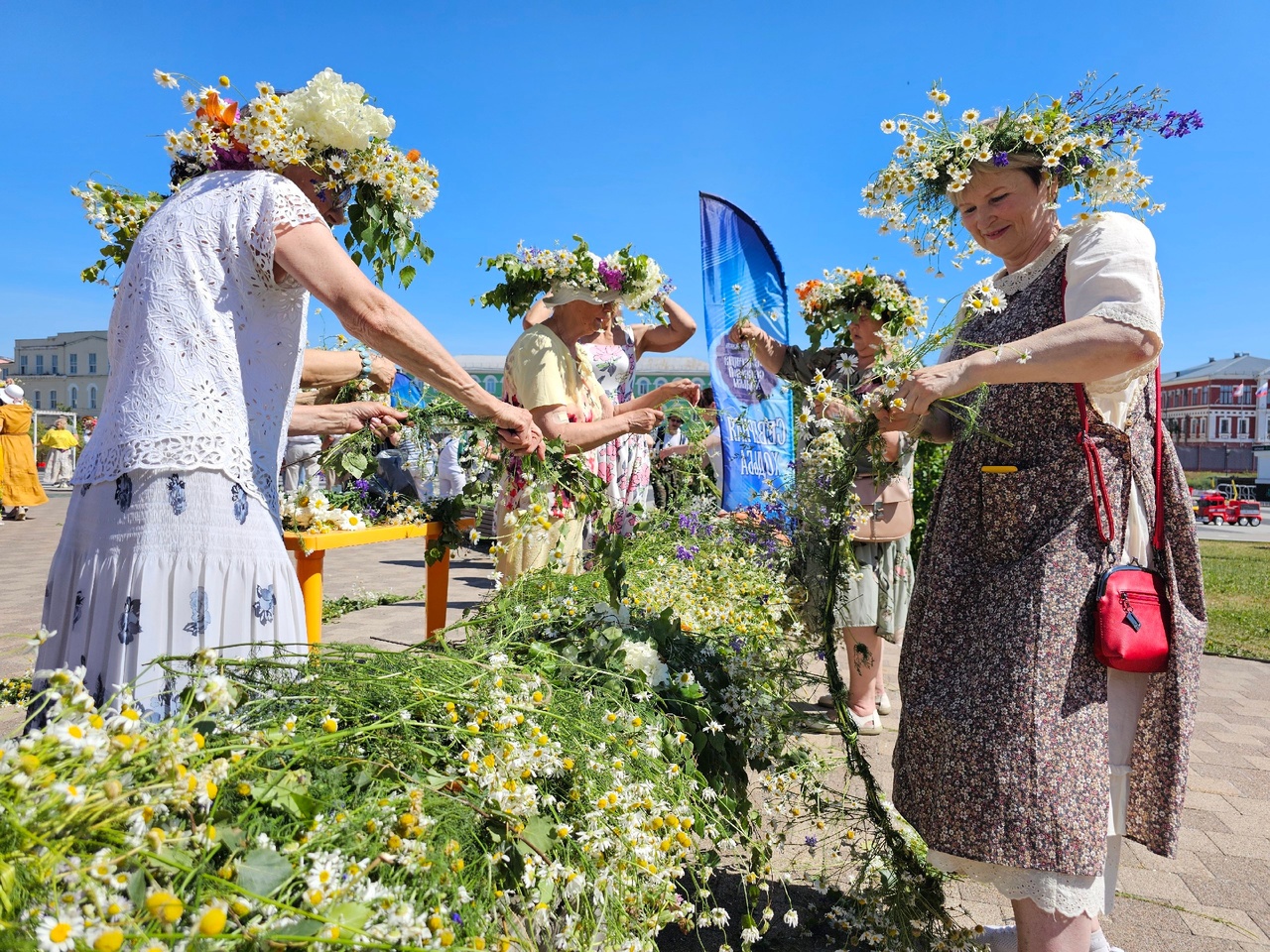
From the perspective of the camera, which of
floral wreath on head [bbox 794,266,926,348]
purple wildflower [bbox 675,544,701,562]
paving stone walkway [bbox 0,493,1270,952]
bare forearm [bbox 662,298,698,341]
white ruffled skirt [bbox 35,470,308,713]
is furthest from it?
bare forearm [bbox 662,298,698,341]

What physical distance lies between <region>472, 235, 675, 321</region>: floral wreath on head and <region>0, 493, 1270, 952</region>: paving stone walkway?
138 centimetres

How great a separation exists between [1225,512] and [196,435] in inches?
1252

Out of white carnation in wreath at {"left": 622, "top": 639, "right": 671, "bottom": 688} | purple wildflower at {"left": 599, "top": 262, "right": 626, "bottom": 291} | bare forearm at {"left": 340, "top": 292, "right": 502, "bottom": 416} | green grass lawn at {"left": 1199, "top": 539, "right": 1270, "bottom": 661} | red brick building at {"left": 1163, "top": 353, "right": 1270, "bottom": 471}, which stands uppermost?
red brick building at {"left": 1163, "top": 353, "right": 1270, "bottom": 471}

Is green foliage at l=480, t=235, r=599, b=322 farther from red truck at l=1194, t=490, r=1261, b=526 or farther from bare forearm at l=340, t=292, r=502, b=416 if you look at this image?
red truck at l=1194, t=490, r=1261, b=526

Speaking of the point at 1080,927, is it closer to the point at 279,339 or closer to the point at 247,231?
the point at 279,339

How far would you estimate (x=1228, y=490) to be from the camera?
36.9m

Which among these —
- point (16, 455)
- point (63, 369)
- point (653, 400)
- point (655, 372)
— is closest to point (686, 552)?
point (653, 400)

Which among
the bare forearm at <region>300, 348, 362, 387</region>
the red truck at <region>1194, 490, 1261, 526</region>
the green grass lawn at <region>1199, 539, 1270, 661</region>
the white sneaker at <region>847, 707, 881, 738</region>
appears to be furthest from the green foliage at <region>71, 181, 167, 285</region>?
the red truck at <region>1194, 490, 1261, 526</region>

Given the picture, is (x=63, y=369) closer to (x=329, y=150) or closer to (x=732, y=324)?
(x=732, y=324)

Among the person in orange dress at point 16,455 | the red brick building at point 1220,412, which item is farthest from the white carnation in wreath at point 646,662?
the red brick building at point 1220,412

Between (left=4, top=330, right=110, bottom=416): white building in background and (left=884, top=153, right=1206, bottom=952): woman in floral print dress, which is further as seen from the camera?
(left=4, top=330, right=110, bottom=416): white building in background

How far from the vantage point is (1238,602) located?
8766 mm

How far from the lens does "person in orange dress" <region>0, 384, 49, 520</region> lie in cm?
1266

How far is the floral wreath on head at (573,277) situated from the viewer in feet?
11.2
